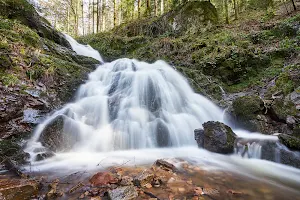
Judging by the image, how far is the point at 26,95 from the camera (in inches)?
217

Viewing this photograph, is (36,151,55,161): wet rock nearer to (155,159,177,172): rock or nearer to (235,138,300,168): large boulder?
(155,159,177,172): rock

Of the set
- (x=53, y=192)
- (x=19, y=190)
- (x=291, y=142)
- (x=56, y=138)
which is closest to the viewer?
(x=19, y=190)

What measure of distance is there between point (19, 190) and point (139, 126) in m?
3.73

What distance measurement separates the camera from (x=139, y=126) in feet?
20.0

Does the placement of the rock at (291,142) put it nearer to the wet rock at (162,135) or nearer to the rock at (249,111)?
the rock at (249,111)

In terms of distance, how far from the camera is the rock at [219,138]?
487 cm

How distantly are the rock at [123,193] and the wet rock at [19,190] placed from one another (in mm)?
1146

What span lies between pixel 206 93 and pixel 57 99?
6233 millimetres

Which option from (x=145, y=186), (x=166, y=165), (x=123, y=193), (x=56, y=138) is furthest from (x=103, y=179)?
(x=56, y=138)

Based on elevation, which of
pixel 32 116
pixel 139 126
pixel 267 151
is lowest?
pixel 267 151

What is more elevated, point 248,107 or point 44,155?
point 248,107

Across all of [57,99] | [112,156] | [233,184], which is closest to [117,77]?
[57,99]

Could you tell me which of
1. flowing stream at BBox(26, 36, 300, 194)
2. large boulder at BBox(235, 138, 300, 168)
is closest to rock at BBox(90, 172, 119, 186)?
flowing stream at BBox(26, 36, 300, 194)

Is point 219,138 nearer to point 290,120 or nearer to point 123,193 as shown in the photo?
point 290,120
